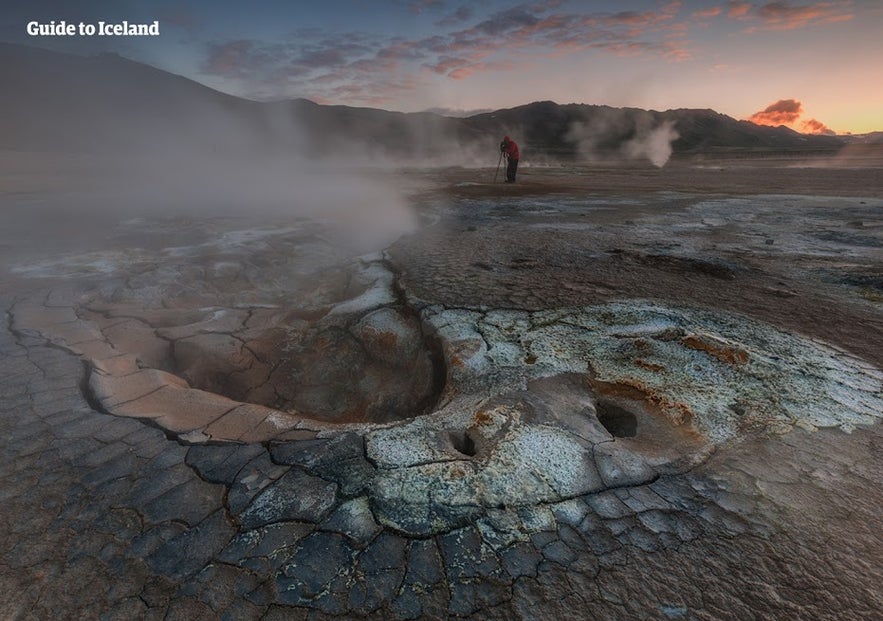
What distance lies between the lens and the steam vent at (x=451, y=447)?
1.44m

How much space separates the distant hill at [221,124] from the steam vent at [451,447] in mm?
32124

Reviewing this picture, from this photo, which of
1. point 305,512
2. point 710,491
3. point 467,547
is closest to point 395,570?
point 467,547

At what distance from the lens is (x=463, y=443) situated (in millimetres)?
2143

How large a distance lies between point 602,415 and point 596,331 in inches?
34.9

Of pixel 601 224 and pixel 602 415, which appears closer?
pixel 602 415

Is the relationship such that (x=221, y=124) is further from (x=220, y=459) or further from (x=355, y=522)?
(x=355, y=522)

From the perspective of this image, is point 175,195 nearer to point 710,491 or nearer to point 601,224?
point 601,224

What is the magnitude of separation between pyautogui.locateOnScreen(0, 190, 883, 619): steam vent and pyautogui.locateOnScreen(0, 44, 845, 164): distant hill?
32.1 meters

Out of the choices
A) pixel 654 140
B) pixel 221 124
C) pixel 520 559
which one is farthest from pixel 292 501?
pixel 654 140

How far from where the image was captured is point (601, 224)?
299 inches

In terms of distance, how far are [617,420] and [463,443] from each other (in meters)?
0.93

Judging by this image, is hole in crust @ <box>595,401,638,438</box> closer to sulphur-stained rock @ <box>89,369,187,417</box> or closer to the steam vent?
the steam vent

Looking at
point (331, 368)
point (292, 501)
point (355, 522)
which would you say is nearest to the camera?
point (355, 522)

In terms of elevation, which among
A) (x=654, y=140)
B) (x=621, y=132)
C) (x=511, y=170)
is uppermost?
(x=621, y=132)
